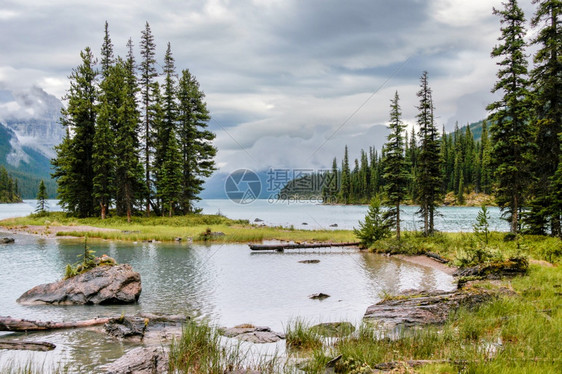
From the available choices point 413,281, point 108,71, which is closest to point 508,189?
point 413,281

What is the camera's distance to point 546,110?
28.1 metres

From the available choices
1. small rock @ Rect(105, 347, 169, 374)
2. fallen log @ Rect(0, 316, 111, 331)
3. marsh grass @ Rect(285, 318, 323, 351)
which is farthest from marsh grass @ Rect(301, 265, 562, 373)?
fallen log @ Rect(0, 316, 111, 331)

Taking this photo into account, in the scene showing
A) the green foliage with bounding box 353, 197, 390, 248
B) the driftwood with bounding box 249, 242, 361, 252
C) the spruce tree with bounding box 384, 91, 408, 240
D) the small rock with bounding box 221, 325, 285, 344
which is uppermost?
the spruce tree with bounding box 384, 91, 408, 240

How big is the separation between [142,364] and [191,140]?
48.7 meters

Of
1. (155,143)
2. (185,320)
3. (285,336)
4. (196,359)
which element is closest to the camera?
(196,359)

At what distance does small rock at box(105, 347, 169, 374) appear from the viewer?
7273mm

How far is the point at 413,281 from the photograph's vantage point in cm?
1922

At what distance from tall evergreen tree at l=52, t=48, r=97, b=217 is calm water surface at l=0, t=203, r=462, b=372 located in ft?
66.2

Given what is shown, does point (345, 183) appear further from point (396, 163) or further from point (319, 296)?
point (319, 296)

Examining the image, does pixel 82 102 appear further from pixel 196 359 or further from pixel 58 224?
pixel 196 359

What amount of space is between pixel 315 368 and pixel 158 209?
49.7m

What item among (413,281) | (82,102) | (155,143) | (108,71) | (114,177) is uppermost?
(108,71)

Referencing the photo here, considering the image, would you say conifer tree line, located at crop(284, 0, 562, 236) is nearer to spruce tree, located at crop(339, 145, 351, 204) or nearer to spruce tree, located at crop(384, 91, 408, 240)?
spruce tree, located at crop(384, 91, 408, 240)

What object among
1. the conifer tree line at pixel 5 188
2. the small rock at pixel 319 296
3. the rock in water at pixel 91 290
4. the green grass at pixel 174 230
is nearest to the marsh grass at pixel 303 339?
the small rock at pixel 319 296
